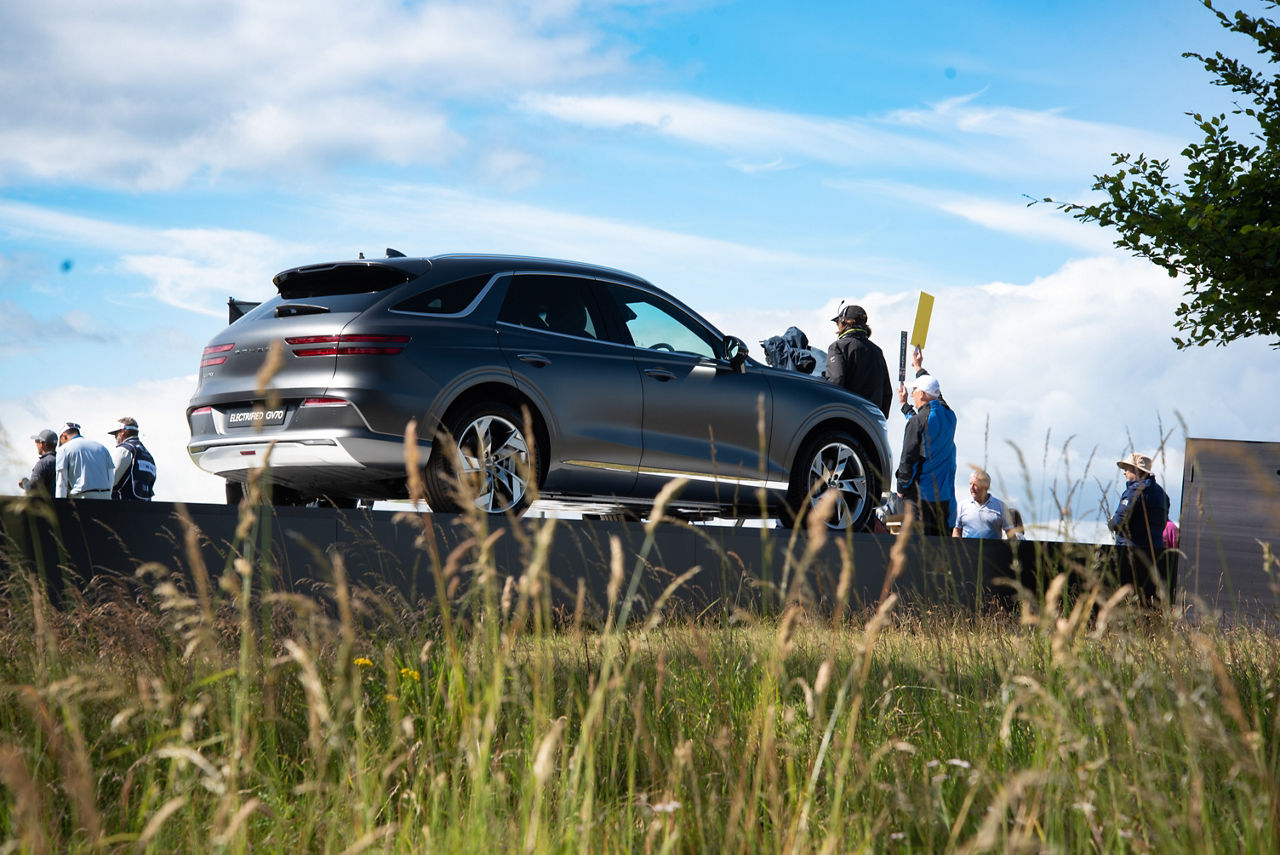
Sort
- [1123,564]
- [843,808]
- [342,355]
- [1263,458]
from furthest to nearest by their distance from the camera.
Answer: [1123,564] < [1263,458] < [342,355] < [843,808]

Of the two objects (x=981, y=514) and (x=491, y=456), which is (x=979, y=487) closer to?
(x=981, y=514)

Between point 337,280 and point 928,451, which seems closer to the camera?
point 337,280

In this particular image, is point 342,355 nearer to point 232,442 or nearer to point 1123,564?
point 232,442

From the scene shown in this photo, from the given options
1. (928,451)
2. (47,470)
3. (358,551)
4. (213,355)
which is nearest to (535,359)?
(358,551)

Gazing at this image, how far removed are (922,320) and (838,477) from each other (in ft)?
16.3

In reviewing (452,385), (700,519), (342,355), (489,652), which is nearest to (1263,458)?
(700,519)

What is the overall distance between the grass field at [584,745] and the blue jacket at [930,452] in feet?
14.7

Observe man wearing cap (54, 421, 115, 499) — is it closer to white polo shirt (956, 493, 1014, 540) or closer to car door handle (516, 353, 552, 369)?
car door handle (516, 353, 552, 369)

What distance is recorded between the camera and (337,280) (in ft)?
25.0

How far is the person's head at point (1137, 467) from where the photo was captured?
9.30 metres

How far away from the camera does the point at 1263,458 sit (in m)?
9.02

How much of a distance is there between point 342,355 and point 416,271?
0.85 metres

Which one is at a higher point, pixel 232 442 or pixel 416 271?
pixel 416 271

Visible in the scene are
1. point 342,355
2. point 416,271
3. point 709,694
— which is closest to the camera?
point 709,694
